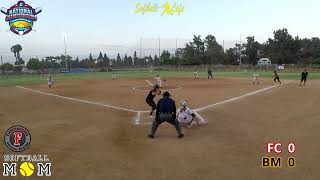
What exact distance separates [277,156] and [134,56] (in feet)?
523

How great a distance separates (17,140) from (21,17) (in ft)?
48.5

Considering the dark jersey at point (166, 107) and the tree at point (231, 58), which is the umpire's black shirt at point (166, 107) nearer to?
the dark jersey at point (166, 107)

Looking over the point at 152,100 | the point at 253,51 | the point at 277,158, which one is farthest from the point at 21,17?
the point at 253,51

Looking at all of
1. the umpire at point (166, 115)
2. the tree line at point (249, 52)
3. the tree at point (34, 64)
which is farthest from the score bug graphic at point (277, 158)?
the tree at point (34, 64)

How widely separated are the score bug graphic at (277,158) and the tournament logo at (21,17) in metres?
17.9

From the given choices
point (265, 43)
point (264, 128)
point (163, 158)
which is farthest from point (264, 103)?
point (265, 43)

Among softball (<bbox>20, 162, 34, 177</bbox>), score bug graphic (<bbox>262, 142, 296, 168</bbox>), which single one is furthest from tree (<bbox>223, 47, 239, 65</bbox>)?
softball (<bbox>20, 162, 34, 177</bbox>)

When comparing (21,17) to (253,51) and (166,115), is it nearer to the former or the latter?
(166,115)

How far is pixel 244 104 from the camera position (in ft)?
59.8

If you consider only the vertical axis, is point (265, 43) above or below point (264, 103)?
above

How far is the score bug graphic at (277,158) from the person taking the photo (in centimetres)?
Result: 812

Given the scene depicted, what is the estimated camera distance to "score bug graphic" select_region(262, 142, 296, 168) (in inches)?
320

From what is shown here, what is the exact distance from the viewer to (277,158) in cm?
857

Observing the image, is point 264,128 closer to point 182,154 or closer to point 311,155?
point 311,155
